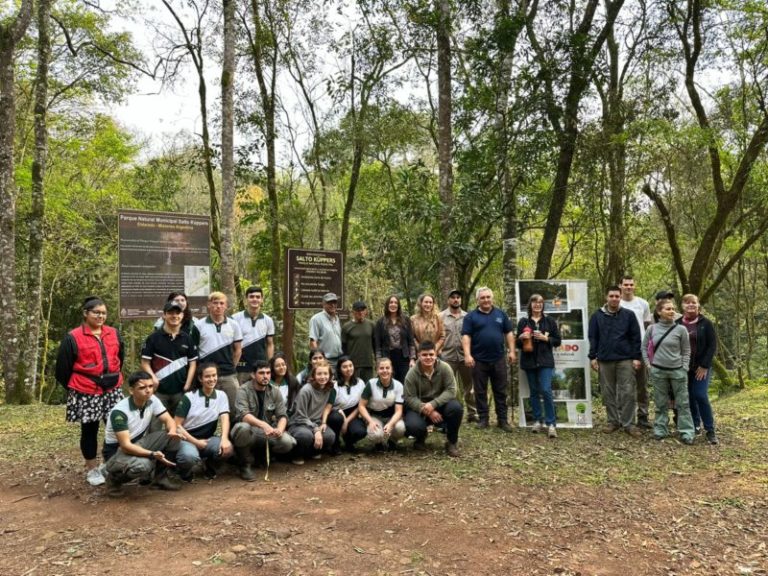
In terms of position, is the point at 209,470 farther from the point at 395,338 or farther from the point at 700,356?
the point at 700,356

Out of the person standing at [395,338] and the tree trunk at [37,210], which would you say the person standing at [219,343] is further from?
the tree trunk at [37,210]

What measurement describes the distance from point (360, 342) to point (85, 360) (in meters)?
3.07

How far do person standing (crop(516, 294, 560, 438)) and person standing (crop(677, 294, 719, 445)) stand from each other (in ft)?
4.81

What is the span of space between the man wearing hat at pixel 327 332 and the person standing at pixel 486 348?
1564 mm

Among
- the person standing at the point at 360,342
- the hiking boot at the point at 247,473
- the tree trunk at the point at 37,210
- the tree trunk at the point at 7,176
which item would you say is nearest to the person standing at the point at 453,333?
the person standing at the point at 360,342

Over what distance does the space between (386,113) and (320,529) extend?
1121cm

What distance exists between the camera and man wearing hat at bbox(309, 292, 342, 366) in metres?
6.89

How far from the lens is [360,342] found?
6.96m

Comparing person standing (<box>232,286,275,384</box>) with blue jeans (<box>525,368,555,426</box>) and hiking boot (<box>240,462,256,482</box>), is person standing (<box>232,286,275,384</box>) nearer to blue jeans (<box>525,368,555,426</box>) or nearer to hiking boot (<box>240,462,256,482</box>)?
hiking boot (<box>240,462,256,482</box>)

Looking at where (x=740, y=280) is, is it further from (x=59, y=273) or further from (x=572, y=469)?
Answer: (x=59, y=273)

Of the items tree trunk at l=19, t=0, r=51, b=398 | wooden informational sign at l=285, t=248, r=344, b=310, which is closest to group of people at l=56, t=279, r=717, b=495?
wooden informational sign at l=285, t=248, r=344, b=310

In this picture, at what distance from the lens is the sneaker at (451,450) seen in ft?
19.1

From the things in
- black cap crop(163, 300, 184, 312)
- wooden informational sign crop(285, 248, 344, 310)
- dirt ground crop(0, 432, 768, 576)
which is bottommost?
dirt ground crop(0, 432, 768, 576)

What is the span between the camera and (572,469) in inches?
213
